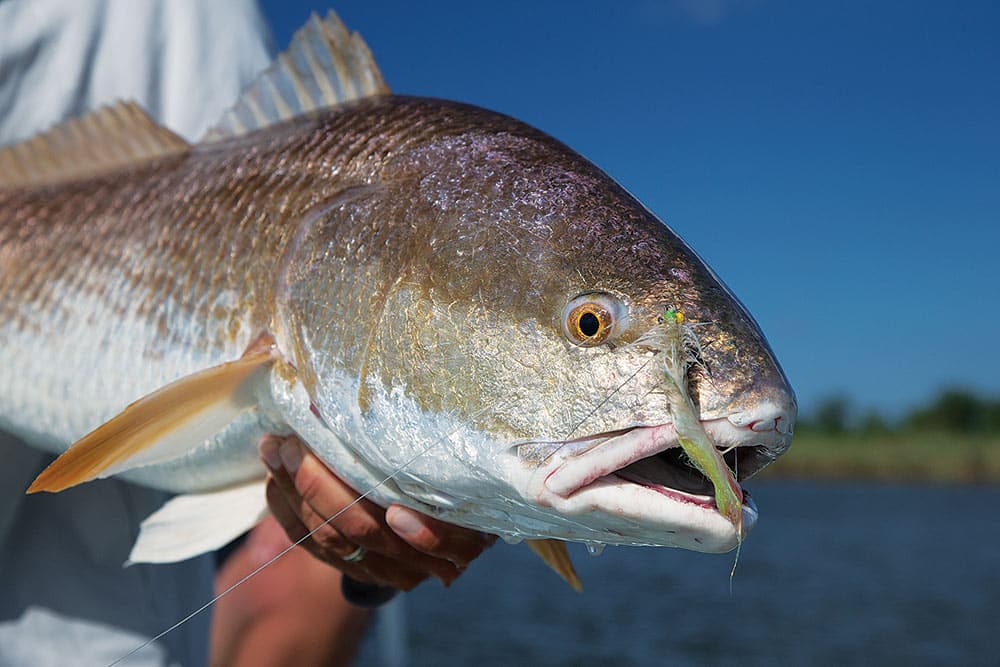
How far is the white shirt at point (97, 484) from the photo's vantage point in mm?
2422

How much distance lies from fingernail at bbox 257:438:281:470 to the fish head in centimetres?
30

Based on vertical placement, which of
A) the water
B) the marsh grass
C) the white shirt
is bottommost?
the water

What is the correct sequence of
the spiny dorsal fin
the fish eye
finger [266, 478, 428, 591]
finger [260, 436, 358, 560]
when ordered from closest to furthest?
the fish eye
finger [260, 436, 358, 560]
finger [266, 478, 428, 591]
the spiny dorsal fin

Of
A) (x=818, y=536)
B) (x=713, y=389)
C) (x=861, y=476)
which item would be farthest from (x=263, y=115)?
(x=861, y=476)

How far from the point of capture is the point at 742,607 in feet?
70.2

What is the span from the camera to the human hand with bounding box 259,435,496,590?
1915mm

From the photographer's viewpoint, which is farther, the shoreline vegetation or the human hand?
the shoreline vegetation

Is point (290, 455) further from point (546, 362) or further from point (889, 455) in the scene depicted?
point (889, 455)

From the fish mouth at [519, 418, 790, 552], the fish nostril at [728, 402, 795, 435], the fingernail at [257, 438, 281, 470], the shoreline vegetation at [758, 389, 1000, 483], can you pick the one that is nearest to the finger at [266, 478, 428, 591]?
the fingernail at [257, 438, 281, 470]

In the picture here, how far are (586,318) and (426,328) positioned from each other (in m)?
0.31

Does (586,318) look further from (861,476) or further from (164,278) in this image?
(861,476)

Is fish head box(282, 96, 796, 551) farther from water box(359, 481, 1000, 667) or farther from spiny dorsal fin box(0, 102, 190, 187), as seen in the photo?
water box(359, 481, 1000, 667)

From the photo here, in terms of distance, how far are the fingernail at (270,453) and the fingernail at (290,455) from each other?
13 millimetres

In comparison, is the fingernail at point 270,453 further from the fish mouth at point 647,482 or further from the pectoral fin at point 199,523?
the fish mouth at point 647,482
